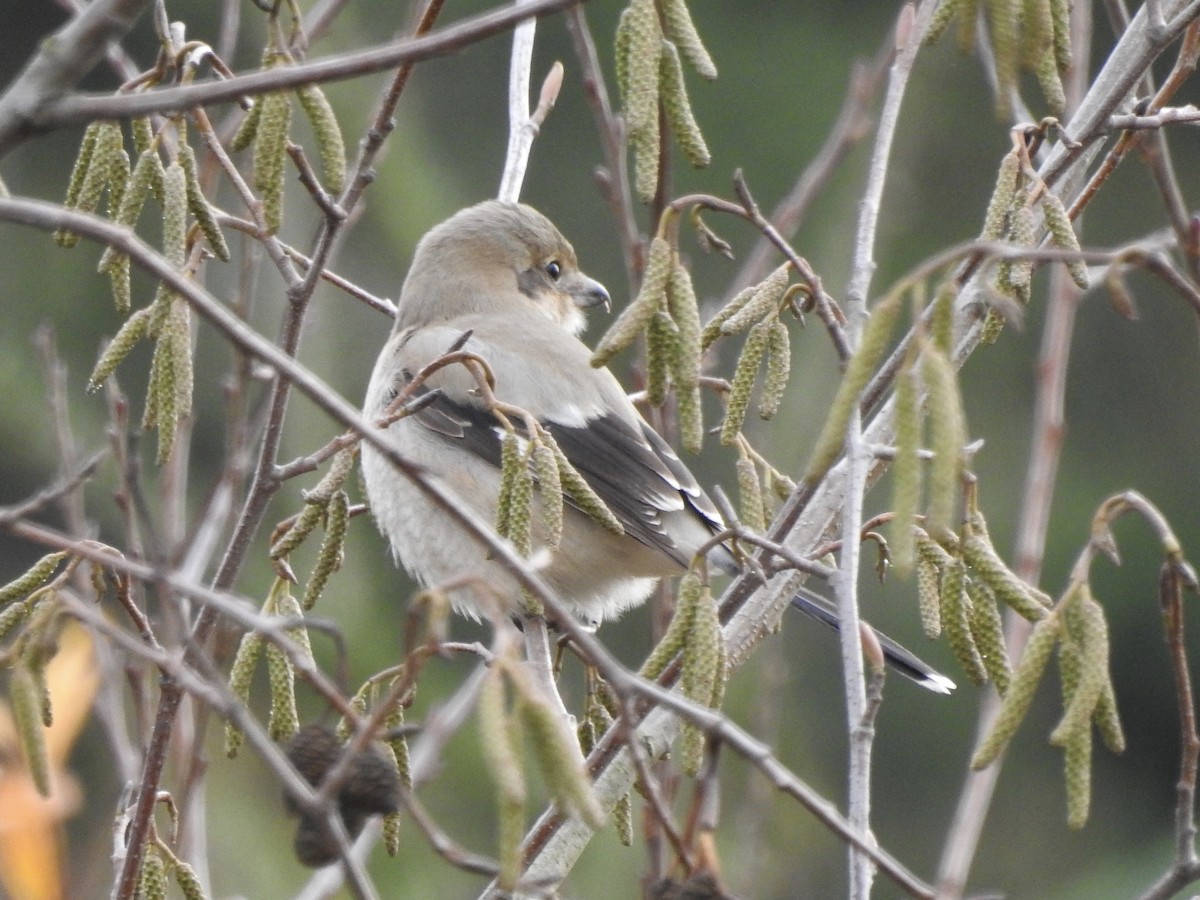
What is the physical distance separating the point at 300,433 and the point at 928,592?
4.94 metres

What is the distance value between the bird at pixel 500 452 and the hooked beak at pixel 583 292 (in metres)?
0.22

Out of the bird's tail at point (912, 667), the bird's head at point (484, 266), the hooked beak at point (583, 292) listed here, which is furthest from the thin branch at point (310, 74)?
the hooked beak at point (583, 292)

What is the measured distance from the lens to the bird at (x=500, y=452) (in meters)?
3.19

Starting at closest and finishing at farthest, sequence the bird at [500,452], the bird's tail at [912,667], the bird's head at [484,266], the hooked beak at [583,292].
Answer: the bird's tail at [912,667] → the bird at [500,452] → the bird's head at [484,266] → the hooked beak at [583,292]

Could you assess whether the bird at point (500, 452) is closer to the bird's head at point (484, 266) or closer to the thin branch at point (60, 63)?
the bird's head at point (484, 266)

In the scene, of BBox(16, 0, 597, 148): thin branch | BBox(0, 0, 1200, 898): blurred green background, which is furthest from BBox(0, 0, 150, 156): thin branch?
BBox(0, 0, 1200, 898): blurred green background

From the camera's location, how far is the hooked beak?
3.85 metres

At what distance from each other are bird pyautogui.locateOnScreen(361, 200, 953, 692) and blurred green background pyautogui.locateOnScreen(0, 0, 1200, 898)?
295 cm

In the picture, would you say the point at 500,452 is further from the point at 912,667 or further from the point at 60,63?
the point at 60,63

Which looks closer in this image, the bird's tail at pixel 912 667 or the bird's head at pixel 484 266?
the bird's tail at pixel 912 667

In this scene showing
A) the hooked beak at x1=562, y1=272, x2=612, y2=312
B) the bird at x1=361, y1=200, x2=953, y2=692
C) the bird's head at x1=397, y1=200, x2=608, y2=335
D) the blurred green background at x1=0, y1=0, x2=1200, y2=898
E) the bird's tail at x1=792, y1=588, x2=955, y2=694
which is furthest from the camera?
the blurred green background at x1=0, y1=0, x2=1200, y2=898

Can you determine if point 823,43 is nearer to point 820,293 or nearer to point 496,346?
point 496,346

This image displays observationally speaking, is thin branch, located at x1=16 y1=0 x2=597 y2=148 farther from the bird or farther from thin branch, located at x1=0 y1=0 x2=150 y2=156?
the bird

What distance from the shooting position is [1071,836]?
821 cm
